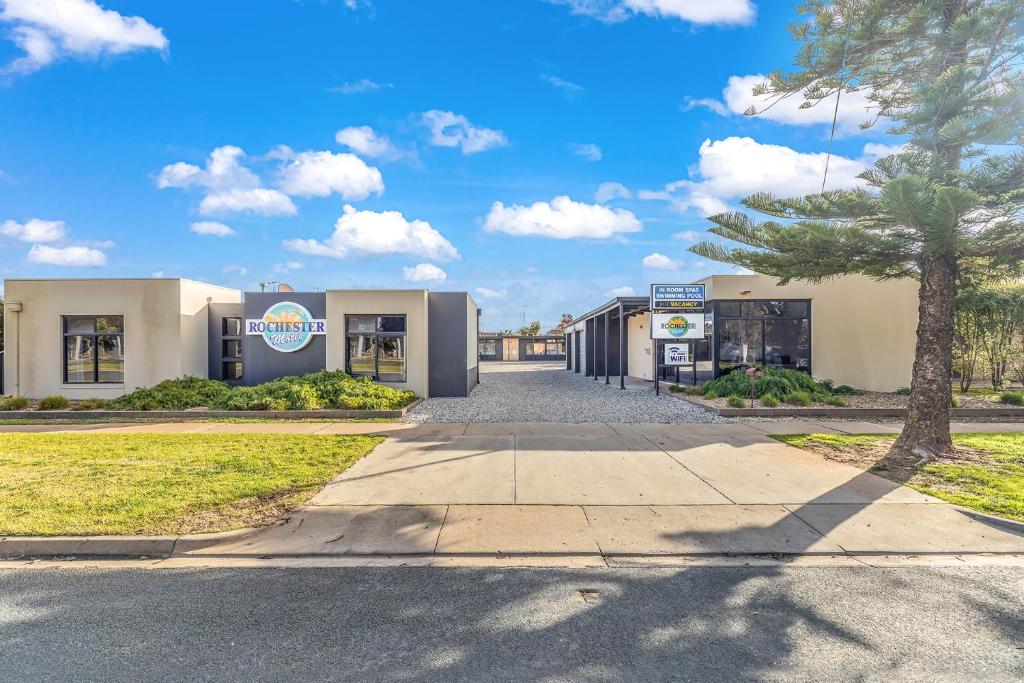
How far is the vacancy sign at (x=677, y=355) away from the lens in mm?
17906

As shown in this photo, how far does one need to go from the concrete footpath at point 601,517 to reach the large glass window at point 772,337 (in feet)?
29.2

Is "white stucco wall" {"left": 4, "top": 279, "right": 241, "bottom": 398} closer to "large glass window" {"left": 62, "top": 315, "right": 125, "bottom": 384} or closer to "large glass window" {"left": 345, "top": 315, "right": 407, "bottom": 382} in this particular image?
"large glass window" {"left": 62, "top": 315, "right": 125, "bottom": 384}

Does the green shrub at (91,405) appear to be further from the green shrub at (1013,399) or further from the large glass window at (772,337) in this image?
the green shrub at (1013,399)

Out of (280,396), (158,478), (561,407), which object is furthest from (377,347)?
(158,478)

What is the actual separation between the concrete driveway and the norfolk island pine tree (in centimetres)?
273

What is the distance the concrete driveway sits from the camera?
15.4ft

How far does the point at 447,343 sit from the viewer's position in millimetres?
16828

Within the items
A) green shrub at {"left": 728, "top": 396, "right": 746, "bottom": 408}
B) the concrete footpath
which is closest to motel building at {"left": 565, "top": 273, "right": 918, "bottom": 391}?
green shrub at {"left": 728, "top": 396, "right": 746, "bottom": 408}

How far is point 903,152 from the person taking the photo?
7.55 metres

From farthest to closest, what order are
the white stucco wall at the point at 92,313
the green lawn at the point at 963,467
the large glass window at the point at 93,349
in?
1. the large glass window at the point at 93,349
2. the white stucco wall at the point at 92,313
3. the green lawn at the point at 963,467

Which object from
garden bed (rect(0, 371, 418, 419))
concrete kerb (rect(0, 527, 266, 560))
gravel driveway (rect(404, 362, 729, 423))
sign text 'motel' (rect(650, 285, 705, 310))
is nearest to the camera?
concrete kerb (rect(0, 527, 266, 560))

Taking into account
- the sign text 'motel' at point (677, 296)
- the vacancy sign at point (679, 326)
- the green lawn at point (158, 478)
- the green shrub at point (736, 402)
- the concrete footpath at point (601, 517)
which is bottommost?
the concrete footpath at point (601, 517)

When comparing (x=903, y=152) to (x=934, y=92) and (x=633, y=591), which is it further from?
(x=633, y=591)

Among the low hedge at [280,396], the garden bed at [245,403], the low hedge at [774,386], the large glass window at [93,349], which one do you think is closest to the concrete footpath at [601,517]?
the garden bed at [245,403]
